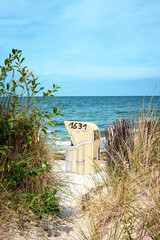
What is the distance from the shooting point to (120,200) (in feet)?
Result: 8.33

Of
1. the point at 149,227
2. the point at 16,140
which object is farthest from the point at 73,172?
the point at 149,227

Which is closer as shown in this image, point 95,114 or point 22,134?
point 22,134

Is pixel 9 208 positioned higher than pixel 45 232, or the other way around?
pixel 9 208

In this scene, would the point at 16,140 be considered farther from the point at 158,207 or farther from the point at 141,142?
the point at 141,142

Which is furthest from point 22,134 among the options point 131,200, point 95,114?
point 95,114

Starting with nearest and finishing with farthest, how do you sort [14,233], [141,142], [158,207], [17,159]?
[158,207], [14,233], [17,159], [141,142]

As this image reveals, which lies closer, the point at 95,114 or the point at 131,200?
the point at 131,200

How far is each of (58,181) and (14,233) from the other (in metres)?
0.96

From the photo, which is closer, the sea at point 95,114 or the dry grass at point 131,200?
the dry grass at point 131,200

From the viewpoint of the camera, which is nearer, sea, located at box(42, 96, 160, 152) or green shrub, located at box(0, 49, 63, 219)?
green shrub, located at box(0, 49, 63, 219)

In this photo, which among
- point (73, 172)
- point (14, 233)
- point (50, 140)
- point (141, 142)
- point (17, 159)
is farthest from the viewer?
point (73, 172)

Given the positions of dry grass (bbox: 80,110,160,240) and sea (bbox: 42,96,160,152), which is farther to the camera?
sea (bbox: 42,96,160,152)

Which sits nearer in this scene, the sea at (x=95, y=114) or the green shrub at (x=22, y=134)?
the green shrub at (x=22, y=134)

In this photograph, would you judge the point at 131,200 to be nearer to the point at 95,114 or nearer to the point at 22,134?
the point at 22,134
